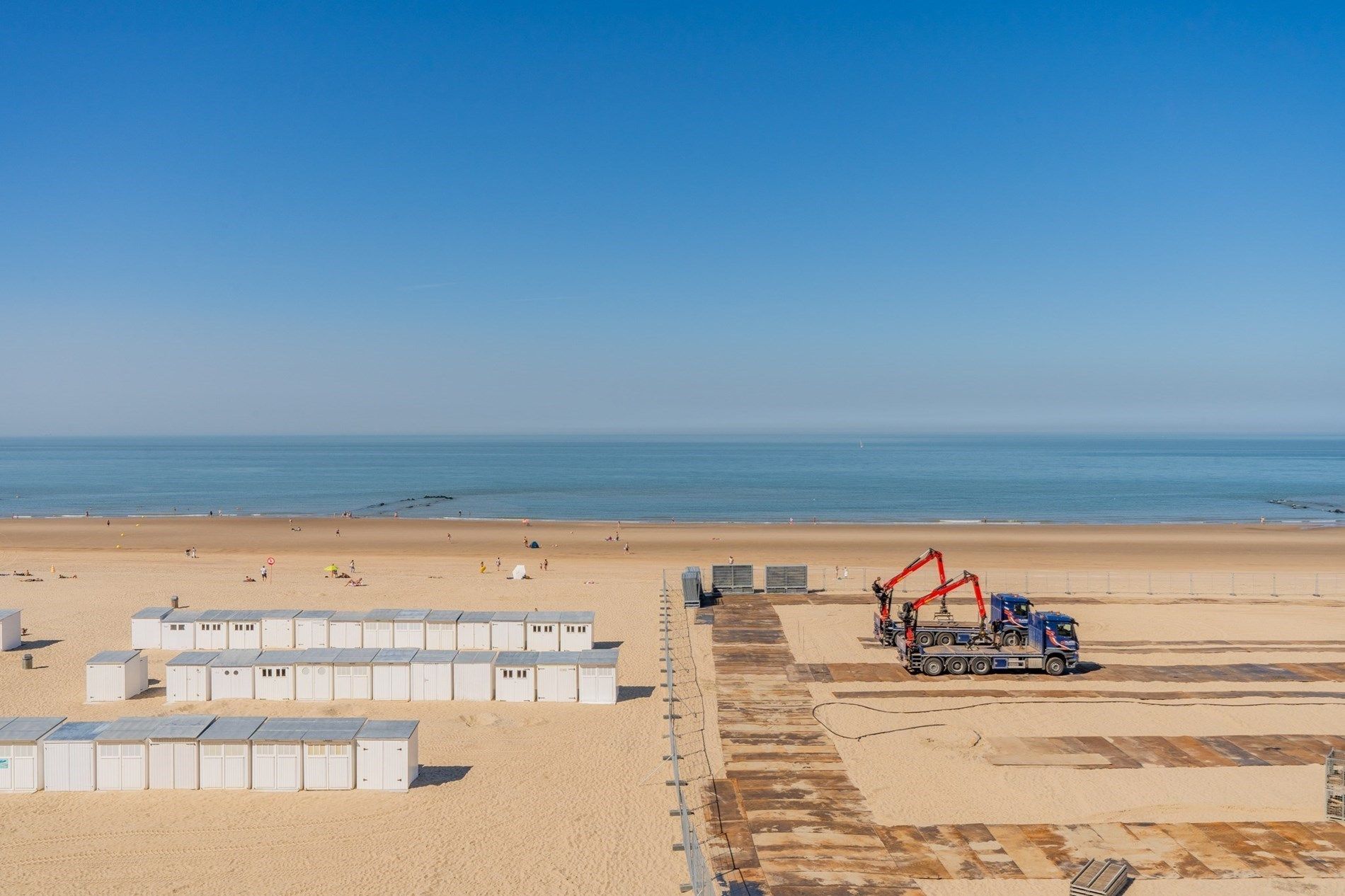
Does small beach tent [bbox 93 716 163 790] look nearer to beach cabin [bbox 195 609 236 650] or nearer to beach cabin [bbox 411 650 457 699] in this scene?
beach cabin [bbox 411 650 457 699]

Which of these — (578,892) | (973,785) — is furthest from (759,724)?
(578,892)

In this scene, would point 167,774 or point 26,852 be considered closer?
point 26,852

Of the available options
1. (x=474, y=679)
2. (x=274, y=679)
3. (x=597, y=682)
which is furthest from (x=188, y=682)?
(x=597, y=682)

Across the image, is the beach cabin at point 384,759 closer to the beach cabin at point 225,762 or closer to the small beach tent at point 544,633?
the beach cabin at point 225,762

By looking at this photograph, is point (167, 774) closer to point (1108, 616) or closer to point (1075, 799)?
point (1075, 799)

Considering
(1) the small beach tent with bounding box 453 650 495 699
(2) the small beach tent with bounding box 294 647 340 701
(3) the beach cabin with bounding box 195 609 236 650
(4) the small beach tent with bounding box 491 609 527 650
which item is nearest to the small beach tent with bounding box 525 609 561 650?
(4) the small beach tent with bounding box 491 609 527 650

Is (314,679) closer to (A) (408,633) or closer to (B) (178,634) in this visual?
(A) (408,633)

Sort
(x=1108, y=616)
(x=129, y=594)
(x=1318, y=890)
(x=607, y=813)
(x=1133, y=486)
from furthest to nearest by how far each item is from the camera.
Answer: (x=1133, y=486) < (x=129, y=594) < (x=1108, y=616) < (x=607, y=813) < (x=1318, y=890)
